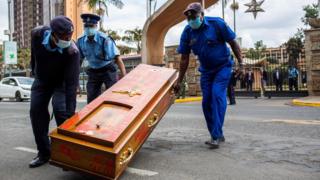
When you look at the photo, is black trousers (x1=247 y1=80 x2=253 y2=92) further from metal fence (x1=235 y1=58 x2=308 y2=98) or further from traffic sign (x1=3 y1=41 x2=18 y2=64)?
traffic sign (x1=3 y1=41 x2=18 y2=64)

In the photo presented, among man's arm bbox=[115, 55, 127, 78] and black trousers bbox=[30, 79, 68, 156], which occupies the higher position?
man's arm bbox=[115, 55, 127, 78]

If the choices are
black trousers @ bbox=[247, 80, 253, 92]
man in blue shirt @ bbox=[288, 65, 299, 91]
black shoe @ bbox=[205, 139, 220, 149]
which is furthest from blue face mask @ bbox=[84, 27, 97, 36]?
black trousers @ bbox=[247, 80, 253, 92]

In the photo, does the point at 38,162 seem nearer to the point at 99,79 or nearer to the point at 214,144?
the point at 99,79

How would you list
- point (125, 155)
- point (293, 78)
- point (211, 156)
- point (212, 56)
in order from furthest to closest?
point (293, 78)
point (212, 56)
point (211, 156)
point (125, 155)

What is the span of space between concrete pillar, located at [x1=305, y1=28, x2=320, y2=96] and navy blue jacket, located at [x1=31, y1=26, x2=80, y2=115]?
51.1ft

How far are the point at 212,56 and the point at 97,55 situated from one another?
1557mm

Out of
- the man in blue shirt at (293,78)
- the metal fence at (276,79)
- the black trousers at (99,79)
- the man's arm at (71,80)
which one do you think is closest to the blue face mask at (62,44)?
the man's arm at (71,80)

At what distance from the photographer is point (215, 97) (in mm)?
5402

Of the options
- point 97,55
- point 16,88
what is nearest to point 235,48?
point 97,55

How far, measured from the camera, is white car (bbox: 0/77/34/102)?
2308 cm

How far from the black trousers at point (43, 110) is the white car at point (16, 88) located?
18755mm

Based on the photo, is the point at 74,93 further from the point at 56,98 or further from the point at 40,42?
the point at 40,42

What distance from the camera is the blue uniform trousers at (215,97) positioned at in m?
5.39

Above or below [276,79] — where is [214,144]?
below
